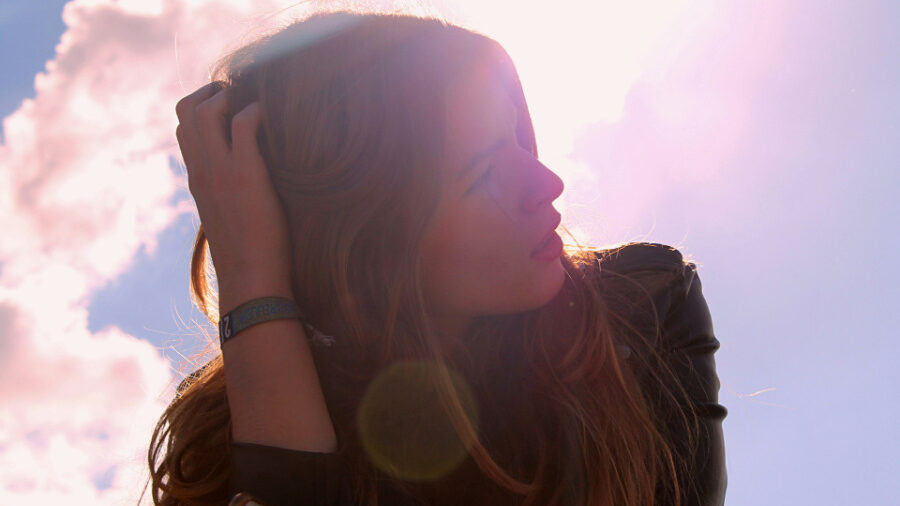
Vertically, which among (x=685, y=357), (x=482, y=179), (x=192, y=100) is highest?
(x=192, y=100)

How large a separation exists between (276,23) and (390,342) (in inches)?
63.6

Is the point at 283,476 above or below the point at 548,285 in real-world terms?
below

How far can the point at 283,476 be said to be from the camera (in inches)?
100

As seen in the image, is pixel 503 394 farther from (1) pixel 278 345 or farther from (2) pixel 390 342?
(1) pixel 278 345

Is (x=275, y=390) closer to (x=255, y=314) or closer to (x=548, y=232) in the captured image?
(x=255, y=314)

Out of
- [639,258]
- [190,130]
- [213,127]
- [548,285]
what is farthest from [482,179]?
[190,130]

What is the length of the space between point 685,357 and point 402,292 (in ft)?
4.42

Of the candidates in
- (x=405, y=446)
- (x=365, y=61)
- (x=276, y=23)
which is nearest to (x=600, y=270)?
(x=405, y=446)

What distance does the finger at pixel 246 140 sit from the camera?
298cm

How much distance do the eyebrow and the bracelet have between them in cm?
86

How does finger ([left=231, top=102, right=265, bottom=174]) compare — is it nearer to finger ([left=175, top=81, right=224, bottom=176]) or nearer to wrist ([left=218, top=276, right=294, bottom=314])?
finger ([left=175, top=81, right=224, bottom=176])

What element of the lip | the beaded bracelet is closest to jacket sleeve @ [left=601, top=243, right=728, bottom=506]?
the lip

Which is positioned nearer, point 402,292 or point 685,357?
point 402,292

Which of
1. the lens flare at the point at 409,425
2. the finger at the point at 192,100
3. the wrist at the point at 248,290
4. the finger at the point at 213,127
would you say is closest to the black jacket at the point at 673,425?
the lens flare at the point at 409,425
